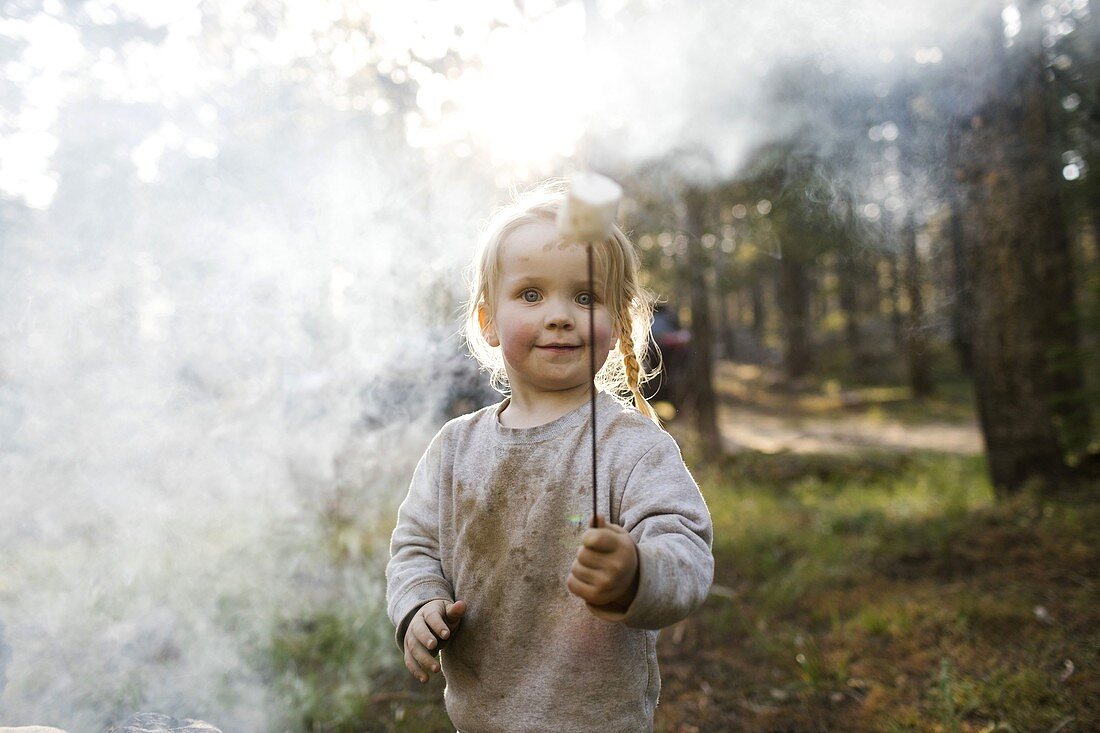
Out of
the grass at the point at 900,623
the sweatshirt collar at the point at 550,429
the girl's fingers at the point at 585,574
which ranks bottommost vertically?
the grass at the point at 900,623

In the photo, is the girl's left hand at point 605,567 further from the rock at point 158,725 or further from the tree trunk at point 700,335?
the tree trunk at point 700,335

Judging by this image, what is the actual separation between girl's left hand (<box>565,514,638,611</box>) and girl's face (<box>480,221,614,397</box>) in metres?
0.46

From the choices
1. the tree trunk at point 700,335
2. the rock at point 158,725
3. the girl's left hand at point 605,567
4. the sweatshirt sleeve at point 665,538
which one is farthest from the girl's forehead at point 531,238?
the tree trunk at point 700,335

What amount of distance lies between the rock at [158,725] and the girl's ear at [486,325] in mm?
1261

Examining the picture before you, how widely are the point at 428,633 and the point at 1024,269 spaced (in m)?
4.33

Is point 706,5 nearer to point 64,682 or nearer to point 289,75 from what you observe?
point 289,75

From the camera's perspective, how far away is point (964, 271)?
4621 mm

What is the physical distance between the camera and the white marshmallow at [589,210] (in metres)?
0.92

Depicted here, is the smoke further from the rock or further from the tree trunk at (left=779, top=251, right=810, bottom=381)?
the tree trunk at (left=779, top=251, right=810, bottom=381)

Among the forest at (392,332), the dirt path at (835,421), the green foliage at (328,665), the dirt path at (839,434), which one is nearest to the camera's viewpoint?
the green foliage at (328,665)

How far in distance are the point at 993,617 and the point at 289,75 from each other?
4519 millimetres

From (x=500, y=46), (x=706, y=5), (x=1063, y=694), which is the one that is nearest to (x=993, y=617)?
(x=1063, y=694)

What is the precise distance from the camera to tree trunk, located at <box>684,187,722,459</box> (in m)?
7.14

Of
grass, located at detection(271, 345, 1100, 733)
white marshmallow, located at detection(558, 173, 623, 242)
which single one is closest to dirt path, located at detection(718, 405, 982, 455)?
grass, located at detection(271, 345, 1100, 733)
